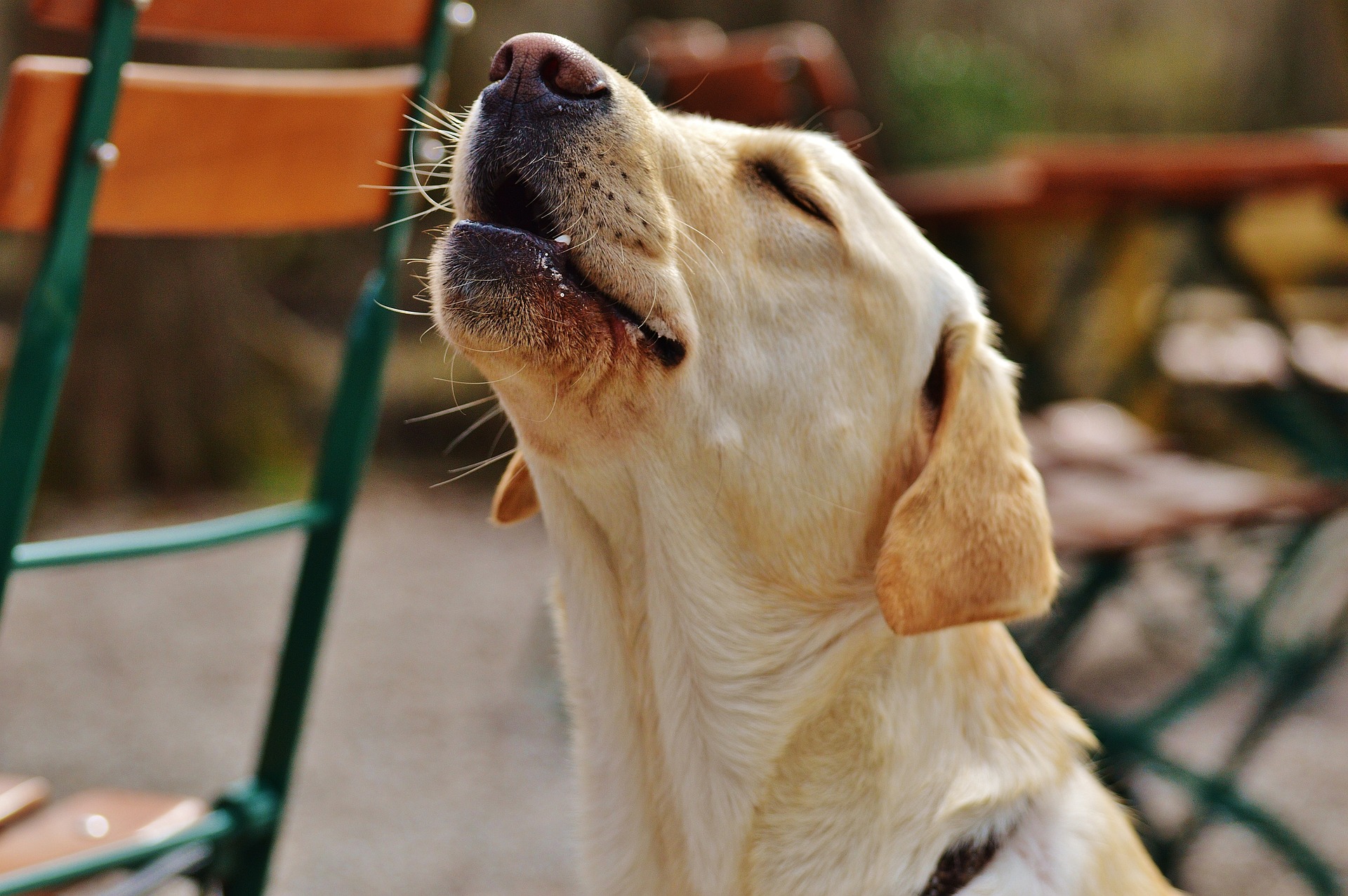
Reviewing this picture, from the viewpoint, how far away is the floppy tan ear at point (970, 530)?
4.69 feet

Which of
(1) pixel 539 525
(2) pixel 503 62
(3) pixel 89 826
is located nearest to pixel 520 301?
(2) pixel 503 62

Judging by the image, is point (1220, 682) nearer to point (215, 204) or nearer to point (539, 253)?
point (539, 253)

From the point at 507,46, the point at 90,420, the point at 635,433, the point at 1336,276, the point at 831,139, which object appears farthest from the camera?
the point at 1336,276

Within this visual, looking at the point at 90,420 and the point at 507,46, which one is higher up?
the point at 507,46

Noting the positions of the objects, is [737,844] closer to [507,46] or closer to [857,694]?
[857,694]

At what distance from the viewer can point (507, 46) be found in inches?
53.6

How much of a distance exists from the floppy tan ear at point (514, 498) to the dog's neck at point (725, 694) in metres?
0.25

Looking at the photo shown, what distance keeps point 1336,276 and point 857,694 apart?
8.90 m

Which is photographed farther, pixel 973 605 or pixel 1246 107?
pixel 1246 107

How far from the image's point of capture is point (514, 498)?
6.29 feet

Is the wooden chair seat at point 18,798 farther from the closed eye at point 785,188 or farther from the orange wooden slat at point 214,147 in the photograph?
the closed eye at point 785,188

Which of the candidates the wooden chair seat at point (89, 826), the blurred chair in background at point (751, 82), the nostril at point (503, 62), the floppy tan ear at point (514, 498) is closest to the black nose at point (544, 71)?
the nostril at point (503, 62)

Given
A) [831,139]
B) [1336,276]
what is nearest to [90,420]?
[831,139]

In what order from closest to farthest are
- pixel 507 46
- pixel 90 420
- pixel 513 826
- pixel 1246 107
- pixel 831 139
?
1. pixel 507 46
2. pixel 831 139
3. pixel 513 826
4. pixel 90 420
5. pixel 1246 107
